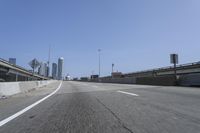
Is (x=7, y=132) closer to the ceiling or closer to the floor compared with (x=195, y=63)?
closer to the floor

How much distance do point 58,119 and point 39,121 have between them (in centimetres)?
54


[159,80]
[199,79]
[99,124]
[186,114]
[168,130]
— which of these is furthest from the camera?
[159,80]

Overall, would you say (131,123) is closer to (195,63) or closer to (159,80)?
(159,80)

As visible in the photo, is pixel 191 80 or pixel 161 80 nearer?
pixel 191 80

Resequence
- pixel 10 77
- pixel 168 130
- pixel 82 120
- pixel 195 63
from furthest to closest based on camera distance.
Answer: pixel 10 77 → pixel 195 63 → pixel 82 120 → pixel 168 130

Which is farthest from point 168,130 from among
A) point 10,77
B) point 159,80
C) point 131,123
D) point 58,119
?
point 10,77

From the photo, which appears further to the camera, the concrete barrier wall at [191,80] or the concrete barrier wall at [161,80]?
the concrete barrier wall at [161,80]

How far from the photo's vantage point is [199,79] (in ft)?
94.5

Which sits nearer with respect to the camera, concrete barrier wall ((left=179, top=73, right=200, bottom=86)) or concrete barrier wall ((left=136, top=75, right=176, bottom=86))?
concrete barrier wall ((left=179, top=73, right=200, bottom=86))

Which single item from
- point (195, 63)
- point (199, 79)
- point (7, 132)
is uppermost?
point (195, 63)

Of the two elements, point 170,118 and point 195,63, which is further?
point 195,63

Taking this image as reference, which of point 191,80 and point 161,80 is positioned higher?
point 161,80

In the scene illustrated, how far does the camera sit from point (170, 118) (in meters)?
7.05

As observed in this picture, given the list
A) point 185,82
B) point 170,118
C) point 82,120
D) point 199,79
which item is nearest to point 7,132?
point 82,120
